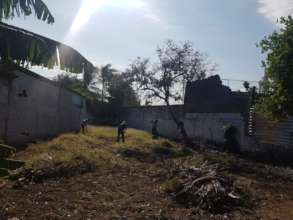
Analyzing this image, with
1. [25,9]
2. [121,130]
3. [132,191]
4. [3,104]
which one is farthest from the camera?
[121,130]

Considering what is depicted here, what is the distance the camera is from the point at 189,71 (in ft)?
87.1

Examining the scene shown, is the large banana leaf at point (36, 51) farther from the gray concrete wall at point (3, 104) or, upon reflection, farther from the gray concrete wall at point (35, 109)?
the gray concrete wall at point (35, 109)

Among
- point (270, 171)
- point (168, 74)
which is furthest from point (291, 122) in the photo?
point (168, 74)

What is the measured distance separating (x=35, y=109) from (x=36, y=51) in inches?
496

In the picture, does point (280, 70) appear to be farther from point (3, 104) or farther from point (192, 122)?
point (192, 122)

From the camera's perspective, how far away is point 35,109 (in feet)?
60.4

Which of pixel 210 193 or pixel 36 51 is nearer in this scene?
pixel 36 51

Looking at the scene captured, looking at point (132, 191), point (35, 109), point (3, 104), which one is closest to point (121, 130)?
point (35, 109)

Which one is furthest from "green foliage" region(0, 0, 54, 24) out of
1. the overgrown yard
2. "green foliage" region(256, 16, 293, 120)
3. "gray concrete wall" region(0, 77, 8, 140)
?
"gray concrete wall" region(0, 77, 8, 140)

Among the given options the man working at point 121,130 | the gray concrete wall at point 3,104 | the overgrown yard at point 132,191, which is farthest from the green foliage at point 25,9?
the man working at point 121,130

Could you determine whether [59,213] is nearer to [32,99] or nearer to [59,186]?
[59,186]

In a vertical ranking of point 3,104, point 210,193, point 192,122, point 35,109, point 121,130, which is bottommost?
point 210,193

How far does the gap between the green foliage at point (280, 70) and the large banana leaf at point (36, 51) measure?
600cm

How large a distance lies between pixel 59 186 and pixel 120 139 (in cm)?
1255
